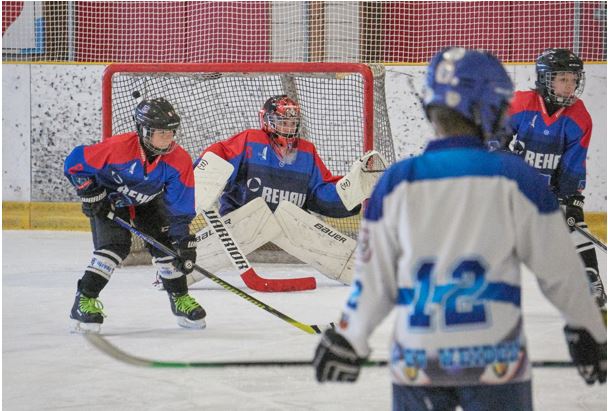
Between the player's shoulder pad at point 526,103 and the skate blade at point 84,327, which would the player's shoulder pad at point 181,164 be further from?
the player's shoulder pad at point 526,103

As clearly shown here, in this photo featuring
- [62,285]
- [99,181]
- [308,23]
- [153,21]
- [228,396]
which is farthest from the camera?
[153,21]

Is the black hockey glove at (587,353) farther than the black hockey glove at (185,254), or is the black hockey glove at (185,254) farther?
the black hockey glove at (185,254)

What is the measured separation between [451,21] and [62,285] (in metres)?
3.60

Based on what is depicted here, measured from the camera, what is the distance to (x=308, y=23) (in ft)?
24.6

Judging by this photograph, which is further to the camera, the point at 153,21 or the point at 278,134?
the point at 153,21

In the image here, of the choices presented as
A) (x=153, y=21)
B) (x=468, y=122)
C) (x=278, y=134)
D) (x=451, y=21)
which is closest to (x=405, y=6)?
(x=451, y=21)

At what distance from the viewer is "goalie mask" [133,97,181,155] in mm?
4055

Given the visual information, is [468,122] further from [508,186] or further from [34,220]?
[34,220]

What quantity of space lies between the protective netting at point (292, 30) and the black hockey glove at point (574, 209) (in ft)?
9.85

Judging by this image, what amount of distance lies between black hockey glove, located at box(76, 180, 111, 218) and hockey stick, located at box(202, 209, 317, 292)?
1.21 metres

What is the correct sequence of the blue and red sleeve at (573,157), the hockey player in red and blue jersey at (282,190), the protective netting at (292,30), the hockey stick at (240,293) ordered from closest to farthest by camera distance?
the hockey stick at (240,293)
the blue and red sleeve at (573,157)
the hockey player in red and blue jersey at (282,190)
the protective netting at (292,30)

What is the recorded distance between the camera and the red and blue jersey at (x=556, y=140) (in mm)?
4453

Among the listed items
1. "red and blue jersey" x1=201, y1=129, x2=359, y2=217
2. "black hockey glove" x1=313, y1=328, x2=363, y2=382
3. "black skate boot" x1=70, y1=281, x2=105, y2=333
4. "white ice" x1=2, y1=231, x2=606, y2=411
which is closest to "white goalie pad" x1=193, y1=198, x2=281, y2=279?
"red and blue jersey" x1=201, y1=129, x2=359, y2=217

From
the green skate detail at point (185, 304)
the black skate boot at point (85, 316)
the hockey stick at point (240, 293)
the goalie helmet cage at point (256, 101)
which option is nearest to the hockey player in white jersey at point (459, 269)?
the hockey stick at point (240, 293)
